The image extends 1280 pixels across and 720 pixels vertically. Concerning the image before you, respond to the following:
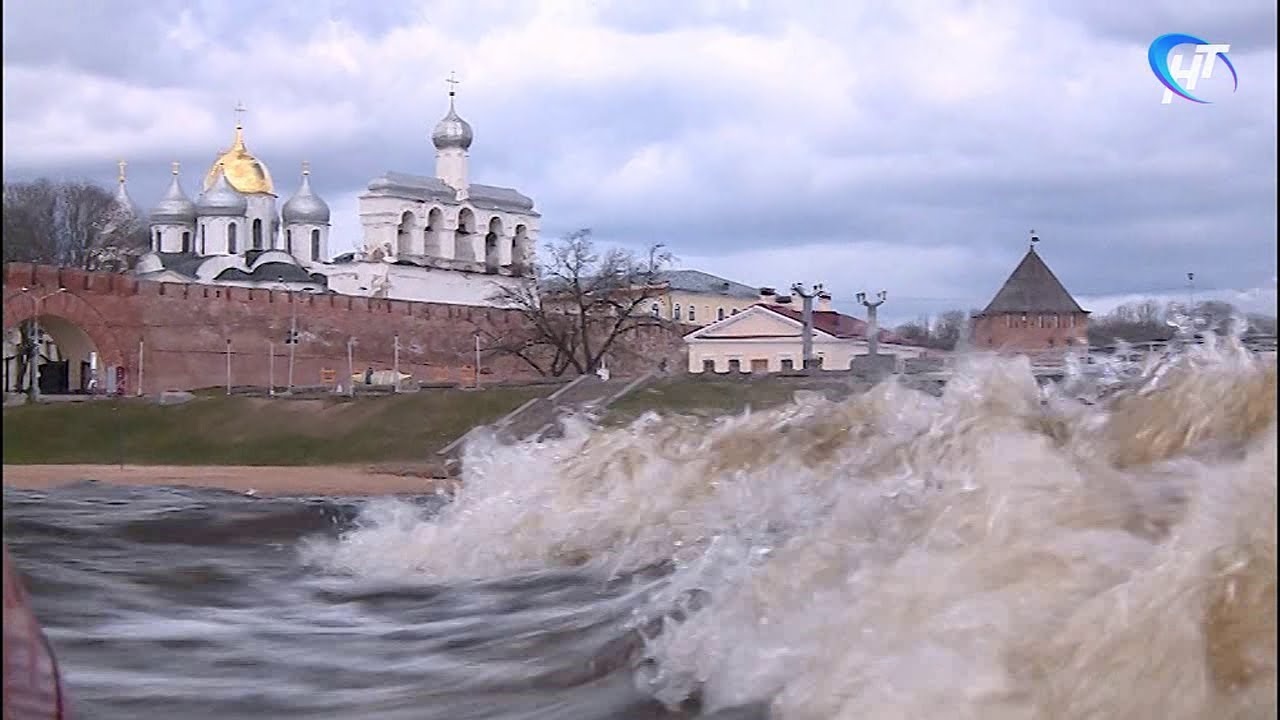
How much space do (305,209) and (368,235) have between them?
31.3 ft

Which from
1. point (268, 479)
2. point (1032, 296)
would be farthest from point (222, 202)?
point (1032, 296)

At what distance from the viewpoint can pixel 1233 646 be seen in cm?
276

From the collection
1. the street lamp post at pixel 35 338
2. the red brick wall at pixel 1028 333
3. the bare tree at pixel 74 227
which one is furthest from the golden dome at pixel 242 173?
the red brick wall at pixel 1028 333

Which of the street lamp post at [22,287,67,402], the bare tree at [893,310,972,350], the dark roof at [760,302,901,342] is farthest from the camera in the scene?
the dark roof at [760,302,901,342]

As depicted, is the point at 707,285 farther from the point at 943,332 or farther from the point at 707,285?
the point at 943,332

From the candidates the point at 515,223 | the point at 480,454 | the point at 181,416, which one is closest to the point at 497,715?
the point at 480,454

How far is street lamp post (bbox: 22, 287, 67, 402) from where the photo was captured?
140 ft

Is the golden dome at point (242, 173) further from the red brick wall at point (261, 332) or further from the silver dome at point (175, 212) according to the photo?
the red brick wall at point (261, 332)

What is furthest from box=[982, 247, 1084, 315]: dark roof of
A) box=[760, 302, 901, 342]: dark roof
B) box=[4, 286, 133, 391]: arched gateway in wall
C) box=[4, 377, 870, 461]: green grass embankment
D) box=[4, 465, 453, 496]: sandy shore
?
box=[4, 286, 133, 391]: arched gateway in wall

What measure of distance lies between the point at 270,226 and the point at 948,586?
256ft

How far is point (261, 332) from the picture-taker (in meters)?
54.8

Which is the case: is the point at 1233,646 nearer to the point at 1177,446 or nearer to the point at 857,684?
the point at 857,684

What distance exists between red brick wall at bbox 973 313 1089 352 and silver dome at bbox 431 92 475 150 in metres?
60.9

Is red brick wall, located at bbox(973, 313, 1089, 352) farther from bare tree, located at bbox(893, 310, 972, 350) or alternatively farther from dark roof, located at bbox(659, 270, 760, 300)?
dark roof, located at bbox(659, 270, 760, 300)
